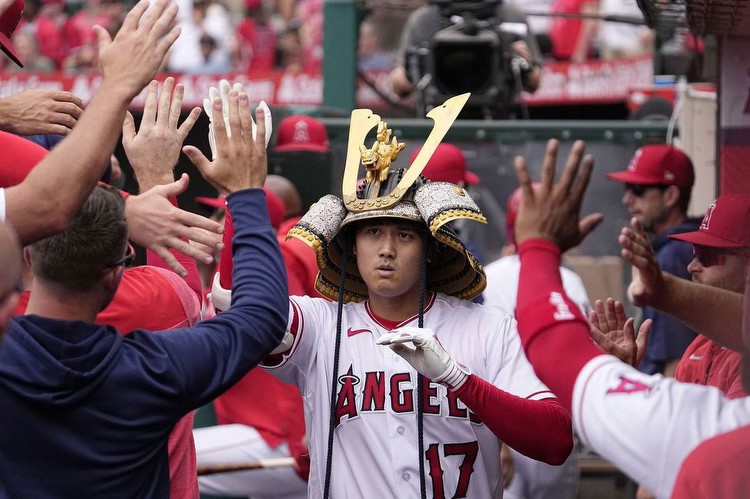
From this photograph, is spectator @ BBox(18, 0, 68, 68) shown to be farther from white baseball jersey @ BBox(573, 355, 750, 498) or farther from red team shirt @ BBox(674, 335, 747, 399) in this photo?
white baseball jersey @ BBox(573, 355, 750, 498)

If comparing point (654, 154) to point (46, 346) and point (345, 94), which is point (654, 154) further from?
point (46, 346)

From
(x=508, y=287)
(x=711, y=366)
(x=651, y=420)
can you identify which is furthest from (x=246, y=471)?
(x=651, y=420)

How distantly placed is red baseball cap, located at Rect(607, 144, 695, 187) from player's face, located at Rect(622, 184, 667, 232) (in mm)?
51

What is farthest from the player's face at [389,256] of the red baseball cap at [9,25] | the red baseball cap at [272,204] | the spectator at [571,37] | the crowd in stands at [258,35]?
the spectator at [571,37]

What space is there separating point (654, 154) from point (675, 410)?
3951 mm

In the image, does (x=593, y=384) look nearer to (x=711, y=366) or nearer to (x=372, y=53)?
(x=711, y=366)

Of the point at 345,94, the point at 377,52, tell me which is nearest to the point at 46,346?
the point at 345,94

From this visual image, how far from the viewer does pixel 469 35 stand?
26.5ft

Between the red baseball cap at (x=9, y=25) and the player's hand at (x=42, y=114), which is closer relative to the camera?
the player's hand at (x=42, y=114)

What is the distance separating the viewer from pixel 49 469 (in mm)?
2496

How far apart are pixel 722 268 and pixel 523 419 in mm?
969

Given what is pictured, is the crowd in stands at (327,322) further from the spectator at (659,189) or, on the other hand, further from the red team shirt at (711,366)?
the spectator at (659,189)

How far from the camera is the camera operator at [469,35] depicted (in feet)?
27.1

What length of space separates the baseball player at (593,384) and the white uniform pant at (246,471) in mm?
2923
